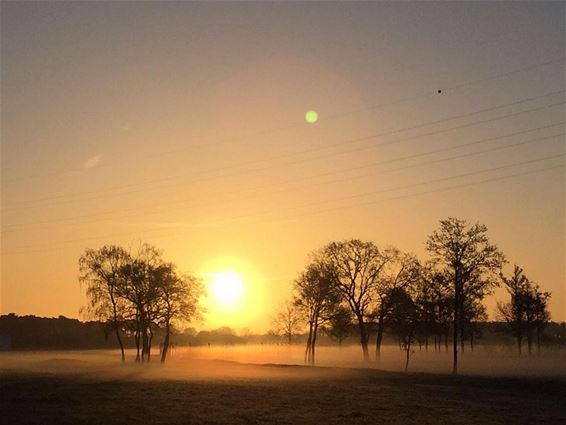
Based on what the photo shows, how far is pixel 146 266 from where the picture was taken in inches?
3046

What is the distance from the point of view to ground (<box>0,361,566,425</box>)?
2545 centimetres

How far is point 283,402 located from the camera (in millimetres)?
30844

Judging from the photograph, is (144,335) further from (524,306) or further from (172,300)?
(524,306)

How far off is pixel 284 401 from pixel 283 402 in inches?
15.7

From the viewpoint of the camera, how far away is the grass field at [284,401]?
1003 inches

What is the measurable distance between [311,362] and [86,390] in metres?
45.5

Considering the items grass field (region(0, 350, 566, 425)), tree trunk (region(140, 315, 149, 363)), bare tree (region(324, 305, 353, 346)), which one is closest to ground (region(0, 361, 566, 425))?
grass field (region(0, 350, 566, 425))

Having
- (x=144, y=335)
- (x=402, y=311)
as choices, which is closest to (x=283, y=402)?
(x=402, y=311)

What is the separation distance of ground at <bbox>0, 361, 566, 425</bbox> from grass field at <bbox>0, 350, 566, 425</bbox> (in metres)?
0.05

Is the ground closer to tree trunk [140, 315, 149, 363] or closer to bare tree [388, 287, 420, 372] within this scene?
bare tree [388, 287, 420, 372]

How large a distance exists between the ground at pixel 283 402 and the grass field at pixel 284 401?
0.15 ft

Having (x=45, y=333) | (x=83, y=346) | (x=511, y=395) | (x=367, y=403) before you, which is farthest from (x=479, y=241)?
(x=45, y=333)

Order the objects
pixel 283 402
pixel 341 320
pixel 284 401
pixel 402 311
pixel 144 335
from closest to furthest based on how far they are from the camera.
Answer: pixel 283 402, pixel 284 401, pixel 402 311, pixel 144 335, pixel 341 320

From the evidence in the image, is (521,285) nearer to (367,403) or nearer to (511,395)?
(511,395)
